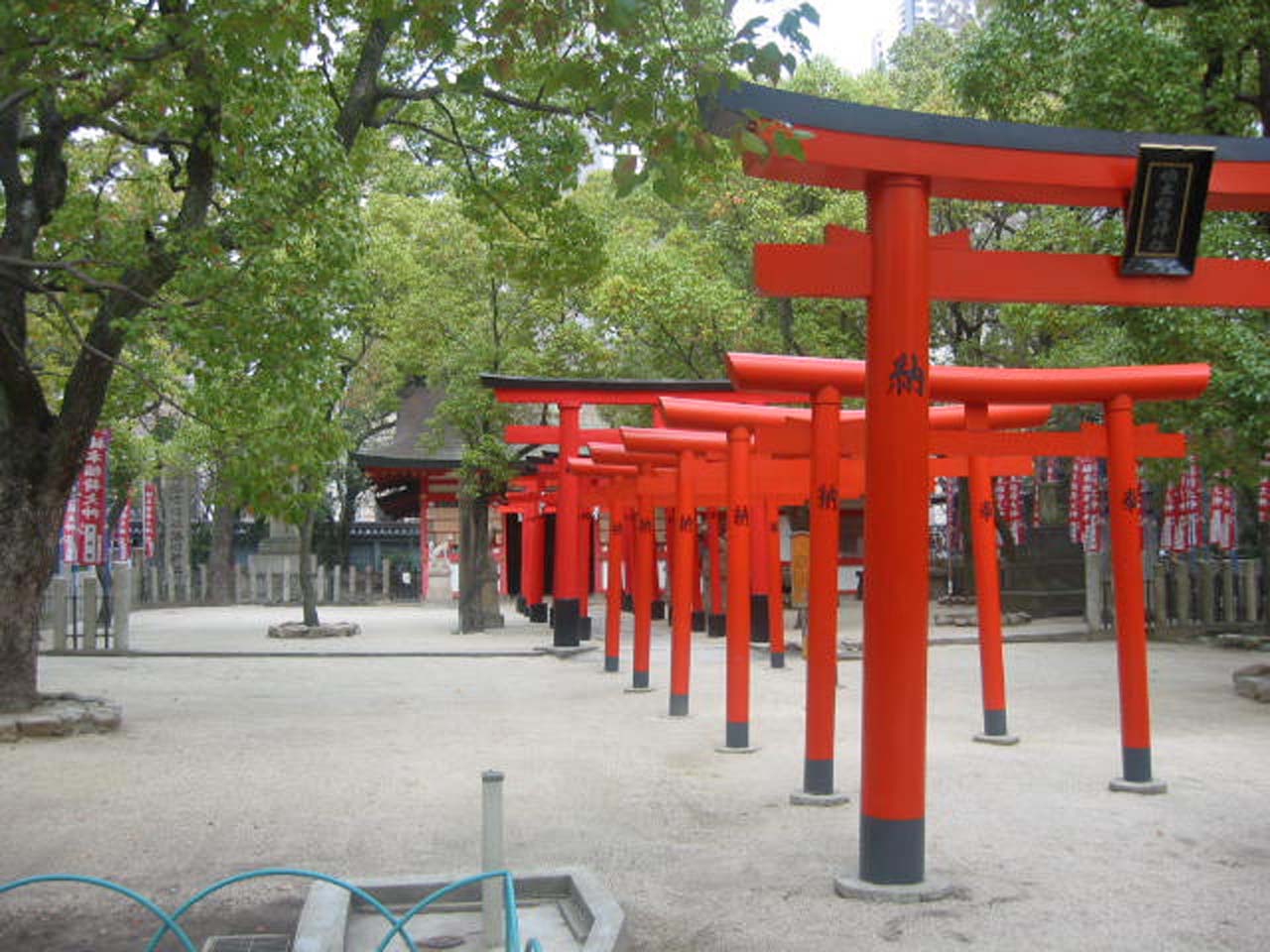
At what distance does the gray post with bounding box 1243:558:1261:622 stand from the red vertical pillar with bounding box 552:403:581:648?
11.1 m

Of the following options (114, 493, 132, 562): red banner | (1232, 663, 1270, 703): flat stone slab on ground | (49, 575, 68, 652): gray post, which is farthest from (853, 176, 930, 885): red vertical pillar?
(114, 493, 132, 562): red banner

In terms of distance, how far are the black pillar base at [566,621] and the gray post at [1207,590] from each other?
1056 cm

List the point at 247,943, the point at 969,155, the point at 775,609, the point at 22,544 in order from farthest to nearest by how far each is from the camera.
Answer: the point at 775,609, the point at 22,544, the point at 969,155, the point at 247,943

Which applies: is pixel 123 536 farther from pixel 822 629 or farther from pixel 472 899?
pixel 472 899

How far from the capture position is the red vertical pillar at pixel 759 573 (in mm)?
18000

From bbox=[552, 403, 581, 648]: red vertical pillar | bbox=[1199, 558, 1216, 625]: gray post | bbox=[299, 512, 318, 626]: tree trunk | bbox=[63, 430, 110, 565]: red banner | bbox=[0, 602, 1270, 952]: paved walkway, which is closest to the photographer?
bbox=[0, 602, 1270, 952]: paved walkway

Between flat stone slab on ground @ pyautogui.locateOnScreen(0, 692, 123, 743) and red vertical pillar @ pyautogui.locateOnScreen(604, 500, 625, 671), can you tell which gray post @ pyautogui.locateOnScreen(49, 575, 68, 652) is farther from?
red vertical pillar @ pyautogui.locateOnScreen(604, 500, 625, 671)

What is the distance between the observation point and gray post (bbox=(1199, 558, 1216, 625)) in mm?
21234

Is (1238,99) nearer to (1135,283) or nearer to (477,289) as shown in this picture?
(1135,283)

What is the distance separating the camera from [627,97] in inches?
229

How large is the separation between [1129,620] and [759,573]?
10.8 m

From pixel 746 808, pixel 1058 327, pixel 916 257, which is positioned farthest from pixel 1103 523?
pixel 916 257

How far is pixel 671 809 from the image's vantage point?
7750 millimetres

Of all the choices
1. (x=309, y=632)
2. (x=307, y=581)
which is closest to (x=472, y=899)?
(x=309, y=632)
